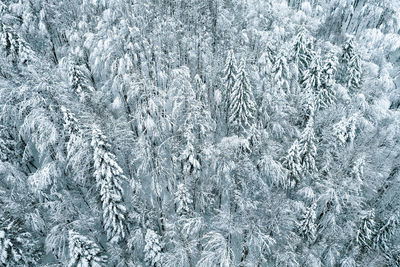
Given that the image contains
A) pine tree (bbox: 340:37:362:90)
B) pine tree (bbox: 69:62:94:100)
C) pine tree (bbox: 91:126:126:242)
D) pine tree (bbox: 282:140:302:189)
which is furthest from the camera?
pine tree (bbox: 340:37:362:90)

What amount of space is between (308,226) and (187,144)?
11.2m

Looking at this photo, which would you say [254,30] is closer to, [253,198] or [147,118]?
[147,118]

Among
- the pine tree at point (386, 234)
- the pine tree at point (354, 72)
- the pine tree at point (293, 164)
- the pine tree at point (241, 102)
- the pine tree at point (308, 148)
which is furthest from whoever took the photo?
the pine tree at point (354, 72)

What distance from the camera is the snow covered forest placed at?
1770 cm

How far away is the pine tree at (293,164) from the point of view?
846 inches

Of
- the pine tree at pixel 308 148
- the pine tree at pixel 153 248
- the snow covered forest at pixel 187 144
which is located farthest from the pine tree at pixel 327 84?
the pine tree at pixel 153 248

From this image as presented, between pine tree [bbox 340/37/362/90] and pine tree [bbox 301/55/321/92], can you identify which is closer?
pine tree [bbox 301/55/321/92]

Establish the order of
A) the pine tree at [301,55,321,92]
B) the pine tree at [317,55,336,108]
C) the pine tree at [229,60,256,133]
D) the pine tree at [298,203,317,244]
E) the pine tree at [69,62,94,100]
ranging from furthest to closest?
the pine tree at [301,55,321,92]
the pine tree at [317,55,336,108]
the pine tree at [229,60,256,133]
the pine tree at [69,62,94,100]
the pine tree at [298,203,317,244]

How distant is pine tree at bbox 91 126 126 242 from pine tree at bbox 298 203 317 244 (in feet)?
43.7

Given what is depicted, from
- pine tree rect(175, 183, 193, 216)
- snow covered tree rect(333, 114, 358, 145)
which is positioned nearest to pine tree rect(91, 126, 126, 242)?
pine tree rect(175, 183, 193, 216)

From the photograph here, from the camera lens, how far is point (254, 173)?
2147 centimetres

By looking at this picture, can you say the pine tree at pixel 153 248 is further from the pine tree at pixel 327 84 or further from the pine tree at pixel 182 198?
the pine tree at pixel 327 84

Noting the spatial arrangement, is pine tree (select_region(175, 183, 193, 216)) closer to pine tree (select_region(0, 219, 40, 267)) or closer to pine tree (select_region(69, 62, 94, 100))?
pine tree (select_region(0, 219, 40, 267))

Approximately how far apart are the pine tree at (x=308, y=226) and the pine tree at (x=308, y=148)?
3461 mm
